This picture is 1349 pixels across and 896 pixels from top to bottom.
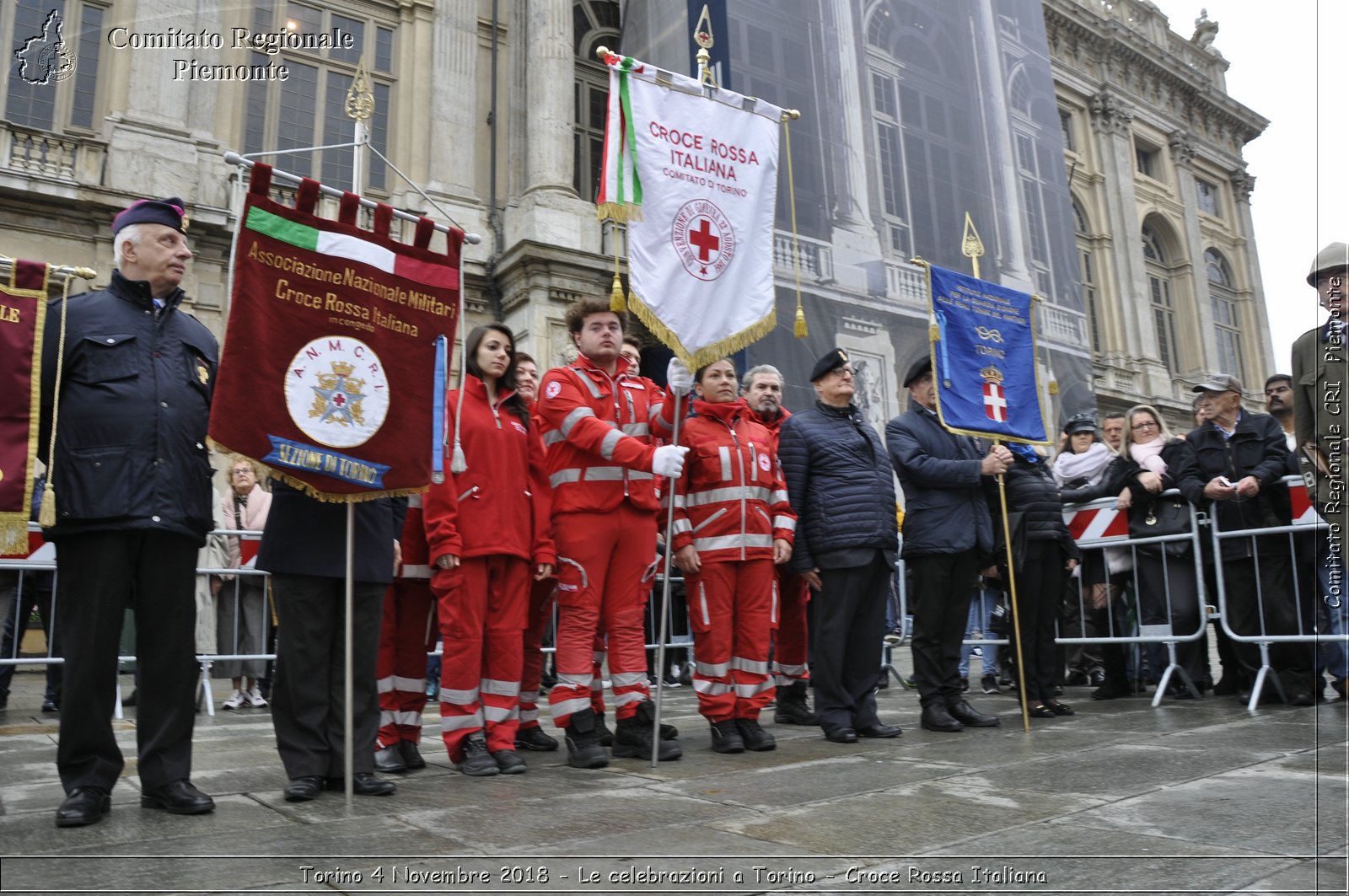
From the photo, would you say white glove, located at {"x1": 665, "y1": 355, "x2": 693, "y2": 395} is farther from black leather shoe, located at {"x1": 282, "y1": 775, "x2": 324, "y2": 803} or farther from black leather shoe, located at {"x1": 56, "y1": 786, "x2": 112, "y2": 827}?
black leather shoe, located at {"x1": 56, "y1": 786, "x2": 112, "y2": 827}

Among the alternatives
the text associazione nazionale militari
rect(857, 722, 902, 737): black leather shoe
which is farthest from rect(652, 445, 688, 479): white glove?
the text associazione nazionale militari

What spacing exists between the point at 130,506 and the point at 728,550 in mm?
2551

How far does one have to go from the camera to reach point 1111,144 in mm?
26766

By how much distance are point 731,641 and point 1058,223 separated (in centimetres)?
1672

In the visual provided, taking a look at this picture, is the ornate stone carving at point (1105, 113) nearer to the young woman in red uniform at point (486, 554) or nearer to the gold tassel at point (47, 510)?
the young woman in red uniform at point (486, 554)

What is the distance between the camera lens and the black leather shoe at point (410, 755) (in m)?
4.28

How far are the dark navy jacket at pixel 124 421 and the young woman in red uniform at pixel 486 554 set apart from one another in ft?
3.35

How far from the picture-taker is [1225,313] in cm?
3002

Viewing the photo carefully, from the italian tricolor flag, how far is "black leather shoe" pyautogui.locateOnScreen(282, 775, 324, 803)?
1.88 m

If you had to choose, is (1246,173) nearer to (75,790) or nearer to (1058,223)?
(1058,223)

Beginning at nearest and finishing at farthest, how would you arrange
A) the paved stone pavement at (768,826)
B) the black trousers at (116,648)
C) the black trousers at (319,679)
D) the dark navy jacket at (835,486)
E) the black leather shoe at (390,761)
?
the paved stone pavement at (768,826) < the black trousers at (116,648) < the black trousers at (319,679) < the black leather shoe at (390,761) < the dark navy jacket at (835,486)

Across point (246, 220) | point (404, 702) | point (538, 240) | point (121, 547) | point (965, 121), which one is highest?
point (965, 121)

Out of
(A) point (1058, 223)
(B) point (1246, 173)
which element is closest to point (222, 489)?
(A) point (1058, 223)

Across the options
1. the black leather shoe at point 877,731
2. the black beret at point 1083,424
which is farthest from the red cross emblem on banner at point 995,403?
the black beret at point 1083,424
